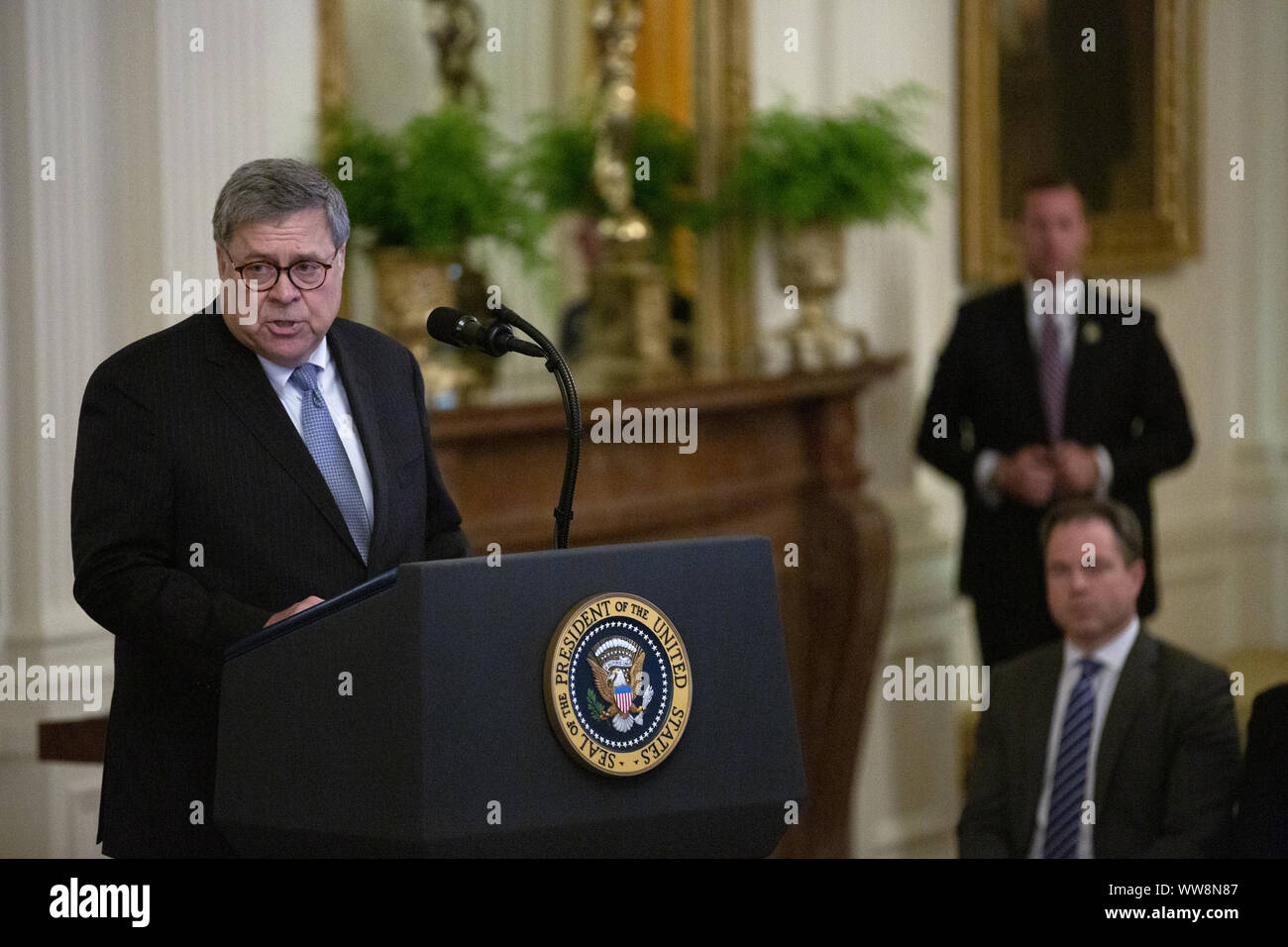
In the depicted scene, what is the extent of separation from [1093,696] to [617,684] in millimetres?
2060

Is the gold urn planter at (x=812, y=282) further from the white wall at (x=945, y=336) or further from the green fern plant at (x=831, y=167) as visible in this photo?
the white wall at (x=945, y=336)

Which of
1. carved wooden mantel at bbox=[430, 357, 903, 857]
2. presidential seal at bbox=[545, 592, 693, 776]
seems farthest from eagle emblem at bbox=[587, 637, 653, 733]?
carved wooden mantel at bbox=[430, 357, 903, 857]

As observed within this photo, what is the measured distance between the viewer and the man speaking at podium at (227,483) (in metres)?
2.01

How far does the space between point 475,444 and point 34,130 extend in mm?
1328

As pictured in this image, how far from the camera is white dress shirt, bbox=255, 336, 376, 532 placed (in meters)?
2.16

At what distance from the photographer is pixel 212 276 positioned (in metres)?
3.55

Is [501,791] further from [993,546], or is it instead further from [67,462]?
[993,546]

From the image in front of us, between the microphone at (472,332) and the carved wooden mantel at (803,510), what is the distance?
8.59ft

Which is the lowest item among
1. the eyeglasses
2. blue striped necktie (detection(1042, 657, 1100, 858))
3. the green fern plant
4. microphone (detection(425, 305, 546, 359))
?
blue striped necktie (detection(1042, 657, 1100, 858))

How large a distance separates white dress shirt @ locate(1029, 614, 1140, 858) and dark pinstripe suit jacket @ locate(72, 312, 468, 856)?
5.93ft

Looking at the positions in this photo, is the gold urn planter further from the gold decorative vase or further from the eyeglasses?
the eyeglasses

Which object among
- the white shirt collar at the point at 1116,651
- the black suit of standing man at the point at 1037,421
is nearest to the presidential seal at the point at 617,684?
the white shirt collar at the point at 1116,651

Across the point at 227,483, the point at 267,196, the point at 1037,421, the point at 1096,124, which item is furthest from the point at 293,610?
the point at 1096,124
